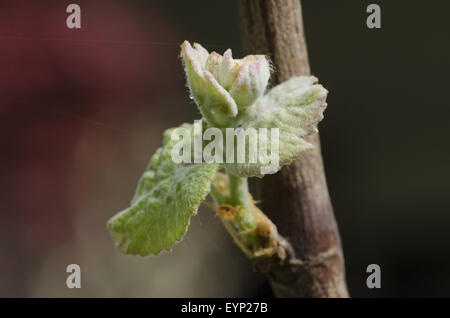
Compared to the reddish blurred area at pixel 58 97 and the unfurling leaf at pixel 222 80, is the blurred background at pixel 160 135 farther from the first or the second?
the unfurling leaf at pixel 222 80

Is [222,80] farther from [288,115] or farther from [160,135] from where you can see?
[160,135]

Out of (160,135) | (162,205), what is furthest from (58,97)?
Result: (162,205)

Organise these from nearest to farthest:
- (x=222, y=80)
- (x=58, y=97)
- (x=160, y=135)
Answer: (x=222, y=80), (x=58, y=97), (x=160, y=135)

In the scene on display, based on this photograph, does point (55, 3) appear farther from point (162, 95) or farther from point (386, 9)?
point (386, 9)

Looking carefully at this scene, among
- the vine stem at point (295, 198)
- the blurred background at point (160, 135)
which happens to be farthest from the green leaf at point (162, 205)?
the blurred background at point (160, 135)

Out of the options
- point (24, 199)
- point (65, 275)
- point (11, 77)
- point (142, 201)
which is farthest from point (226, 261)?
point (142, 201)

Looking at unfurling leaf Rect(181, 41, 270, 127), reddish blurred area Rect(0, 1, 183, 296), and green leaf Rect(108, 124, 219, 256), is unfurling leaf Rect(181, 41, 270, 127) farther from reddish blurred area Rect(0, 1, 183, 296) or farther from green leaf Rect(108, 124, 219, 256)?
reddish blurred area Rect(0, 1, 183, 296)
